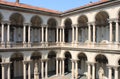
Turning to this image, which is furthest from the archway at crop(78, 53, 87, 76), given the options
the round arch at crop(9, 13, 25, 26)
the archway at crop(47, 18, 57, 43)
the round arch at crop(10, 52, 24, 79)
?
the round arch at crop(9, 13, 25, 26)

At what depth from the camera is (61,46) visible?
2788cm

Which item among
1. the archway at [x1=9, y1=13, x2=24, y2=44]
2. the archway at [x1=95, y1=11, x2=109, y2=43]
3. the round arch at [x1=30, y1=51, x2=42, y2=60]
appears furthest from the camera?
the round arch at [x1=30, y1=51, x2=42, y2=60]

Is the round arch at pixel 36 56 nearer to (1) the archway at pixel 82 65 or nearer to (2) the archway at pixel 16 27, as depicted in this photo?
(2) the archway at pixel 16 27

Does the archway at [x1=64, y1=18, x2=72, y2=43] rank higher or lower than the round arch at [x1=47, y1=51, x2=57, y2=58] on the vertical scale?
higher

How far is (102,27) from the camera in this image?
81.3ft

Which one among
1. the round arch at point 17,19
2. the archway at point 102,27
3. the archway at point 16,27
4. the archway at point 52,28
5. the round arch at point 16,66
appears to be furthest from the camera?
the archway at point 52,28

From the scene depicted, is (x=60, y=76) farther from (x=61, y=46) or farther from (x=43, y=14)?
(x=43, y=14)

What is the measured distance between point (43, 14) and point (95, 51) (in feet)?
32.9

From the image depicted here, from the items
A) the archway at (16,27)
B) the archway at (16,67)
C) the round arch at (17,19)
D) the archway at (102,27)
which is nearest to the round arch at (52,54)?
the archway at (16,67)

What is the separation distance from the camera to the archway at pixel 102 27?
2346cm

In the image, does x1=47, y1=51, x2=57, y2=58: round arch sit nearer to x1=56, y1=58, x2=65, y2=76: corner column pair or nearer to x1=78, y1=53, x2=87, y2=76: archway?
x1=56, y1=58, x2=65, y2=76: corner column pair

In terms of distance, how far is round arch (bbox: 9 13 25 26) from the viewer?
23658 mm

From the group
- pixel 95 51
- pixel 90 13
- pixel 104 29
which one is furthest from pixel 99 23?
pixel 95 51

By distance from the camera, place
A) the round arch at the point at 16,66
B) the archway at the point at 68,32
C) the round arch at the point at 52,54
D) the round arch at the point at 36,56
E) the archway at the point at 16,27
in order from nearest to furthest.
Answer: the archway at the point at 16,27 → the round arch at the point at 36,56 → the round arch at the point at 16,66 → the round arch at the point at 52,54 → the archway at the point at 68,32
